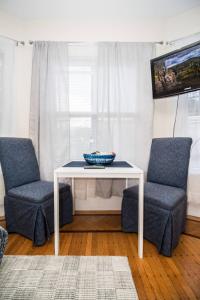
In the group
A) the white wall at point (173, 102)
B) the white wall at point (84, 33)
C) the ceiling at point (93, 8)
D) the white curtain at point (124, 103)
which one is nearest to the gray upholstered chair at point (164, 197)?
the white curtain at point (124, 103)

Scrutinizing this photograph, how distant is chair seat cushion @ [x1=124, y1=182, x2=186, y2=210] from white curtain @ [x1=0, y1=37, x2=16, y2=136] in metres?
1.67

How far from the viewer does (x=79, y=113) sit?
2.34m

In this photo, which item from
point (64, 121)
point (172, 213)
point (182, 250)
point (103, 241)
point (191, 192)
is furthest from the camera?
point (64, 121)

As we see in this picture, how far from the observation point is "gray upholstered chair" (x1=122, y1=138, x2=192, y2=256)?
1.50 meters

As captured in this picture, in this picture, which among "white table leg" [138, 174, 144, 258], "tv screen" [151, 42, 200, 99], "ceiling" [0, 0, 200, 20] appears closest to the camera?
"white table leg" [138, 174, 144, 258]

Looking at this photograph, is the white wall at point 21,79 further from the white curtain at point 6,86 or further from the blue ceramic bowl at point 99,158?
the blue ceramic bowl at point 99,158

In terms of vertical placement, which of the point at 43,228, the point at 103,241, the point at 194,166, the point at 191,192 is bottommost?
the point at 103,241

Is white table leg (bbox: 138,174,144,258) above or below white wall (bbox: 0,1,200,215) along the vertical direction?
below

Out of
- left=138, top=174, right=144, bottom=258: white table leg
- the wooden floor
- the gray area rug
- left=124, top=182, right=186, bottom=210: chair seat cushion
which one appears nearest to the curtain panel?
left=124, top=182, right=186, bottom=210: chair seat cushion

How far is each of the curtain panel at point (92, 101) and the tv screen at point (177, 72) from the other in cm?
21

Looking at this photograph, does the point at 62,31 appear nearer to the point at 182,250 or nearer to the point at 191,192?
the point at 191,192

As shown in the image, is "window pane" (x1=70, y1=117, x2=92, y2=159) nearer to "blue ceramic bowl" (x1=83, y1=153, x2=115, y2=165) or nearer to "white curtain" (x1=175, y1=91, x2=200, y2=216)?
"blue ceramic bowl" (x1=83, y1=153, x2=115, y2=165)

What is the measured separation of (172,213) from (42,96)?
197 cm

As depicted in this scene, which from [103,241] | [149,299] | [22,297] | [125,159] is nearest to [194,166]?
[125,159]
